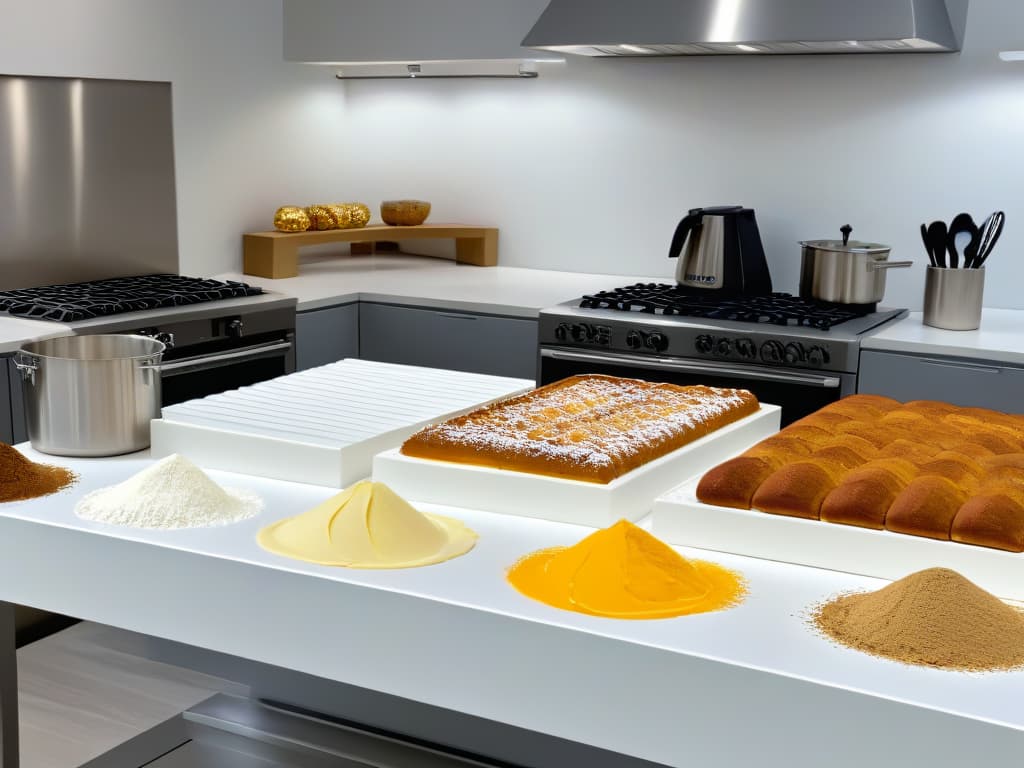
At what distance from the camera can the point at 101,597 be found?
1556 millimetres

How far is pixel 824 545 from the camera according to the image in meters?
1.45

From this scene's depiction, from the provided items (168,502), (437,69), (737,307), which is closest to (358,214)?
(437,69)

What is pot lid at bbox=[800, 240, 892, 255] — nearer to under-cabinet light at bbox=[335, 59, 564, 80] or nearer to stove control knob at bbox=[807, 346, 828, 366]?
stove control knob at bbox=[807, 346, 828, 366]

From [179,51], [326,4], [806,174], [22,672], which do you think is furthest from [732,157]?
[22,672]

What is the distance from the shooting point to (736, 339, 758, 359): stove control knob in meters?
3.34

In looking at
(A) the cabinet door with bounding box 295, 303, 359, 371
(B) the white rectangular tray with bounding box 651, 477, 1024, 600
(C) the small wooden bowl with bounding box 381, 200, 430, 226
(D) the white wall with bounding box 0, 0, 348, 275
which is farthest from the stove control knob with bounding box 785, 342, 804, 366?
(D) the white wall with bounding box 0, 0, 348, 275

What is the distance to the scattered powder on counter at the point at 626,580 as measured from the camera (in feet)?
4.34

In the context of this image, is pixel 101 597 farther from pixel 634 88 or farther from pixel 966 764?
pixel 634 88

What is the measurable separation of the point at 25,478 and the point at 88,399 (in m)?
0.18

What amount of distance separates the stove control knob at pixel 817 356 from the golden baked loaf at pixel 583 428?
124cm

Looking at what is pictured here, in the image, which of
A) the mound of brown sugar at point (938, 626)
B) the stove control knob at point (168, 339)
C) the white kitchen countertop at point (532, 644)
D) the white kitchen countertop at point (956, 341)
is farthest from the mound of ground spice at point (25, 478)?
the white kitchen countertop at point (956, 341)

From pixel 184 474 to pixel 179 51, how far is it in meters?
2.95

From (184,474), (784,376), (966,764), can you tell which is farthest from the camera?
(784,376)

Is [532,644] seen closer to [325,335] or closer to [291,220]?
[325,335]
